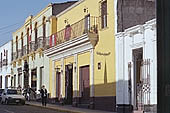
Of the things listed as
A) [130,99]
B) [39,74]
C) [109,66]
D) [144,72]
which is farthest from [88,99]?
[39,74]

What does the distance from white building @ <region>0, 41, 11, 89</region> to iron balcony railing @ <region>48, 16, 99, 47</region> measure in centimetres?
2296

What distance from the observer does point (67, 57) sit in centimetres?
2928

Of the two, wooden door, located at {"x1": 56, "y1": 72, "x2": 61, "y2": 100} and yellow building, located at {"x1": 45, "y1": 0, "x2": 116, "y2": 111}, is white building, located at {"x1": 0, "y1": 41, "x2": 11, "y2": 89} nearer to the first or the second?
yellow building, located at {"x1": 45, "y1": 0, "x2": 116, "y2": 111}

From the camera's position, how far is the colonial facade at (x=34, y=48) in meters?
34.8

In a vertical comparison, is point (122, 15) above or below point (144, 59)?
above

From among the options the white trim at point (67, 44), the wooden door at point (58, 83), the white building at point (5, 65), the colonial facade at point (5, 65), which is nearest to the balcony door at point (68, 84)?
the white trim at point (67, 44)

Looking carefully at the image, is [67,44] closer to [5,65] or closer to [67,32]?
[67,32]

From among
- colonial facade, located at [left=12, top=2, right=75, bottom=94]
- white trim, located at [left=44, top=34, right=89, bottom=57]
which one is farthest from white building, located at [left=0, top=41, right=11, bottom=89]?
white trim, located at [left=44, top=34, right=89, bottom=57]

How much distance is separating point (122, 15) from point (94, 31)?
13.1 feet

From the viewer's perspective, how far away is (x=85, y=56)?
84.1ft

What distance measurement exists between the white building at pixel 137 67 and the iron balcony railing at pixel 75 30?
4.21 metres

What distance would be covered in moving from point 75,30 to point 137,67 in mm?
9608

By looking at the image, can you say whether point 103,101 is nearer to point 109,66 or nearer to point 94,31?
point 109,66

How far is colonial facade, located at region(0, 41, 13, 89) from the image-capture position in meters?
54.6
